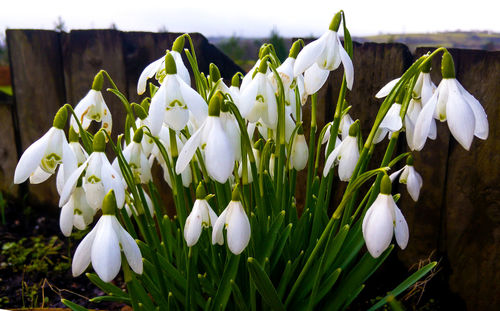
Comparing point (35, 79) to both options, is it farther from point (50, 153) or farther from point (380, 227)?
point (380, 227)

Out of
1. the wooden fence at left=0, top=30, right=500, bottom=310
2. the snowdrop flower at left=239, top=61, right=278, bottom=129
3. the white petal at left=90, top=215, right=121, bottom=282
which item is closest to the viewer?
the white petal at left=90, top=215, right=121, bottom=282

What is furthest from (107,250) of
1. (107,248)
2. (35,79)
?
(35,79)

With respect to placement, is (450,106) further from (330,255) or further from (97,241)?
(97,241)

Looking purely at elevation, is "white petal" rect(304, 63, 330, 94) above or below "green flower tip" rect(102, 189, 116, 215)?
above

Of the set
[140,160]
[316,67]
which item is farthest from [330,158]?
[140,160]

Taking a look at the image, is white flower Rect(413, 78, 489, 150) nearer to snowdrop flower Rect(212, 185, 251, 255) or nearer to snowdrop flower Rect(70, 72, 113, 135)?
snowdrop flower Rect(212, 185, 251, 255)

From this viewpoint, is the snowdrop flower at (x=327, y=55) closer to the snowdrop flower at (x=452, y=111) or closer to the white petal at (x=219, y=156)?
the snowdrop flower at (x=452, y=111)

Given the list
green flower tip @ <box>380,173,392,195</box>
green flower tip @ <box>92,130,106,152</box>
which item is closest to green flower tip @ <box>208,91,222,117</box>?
green flower tip @ <box>92,130,106,152</box>
